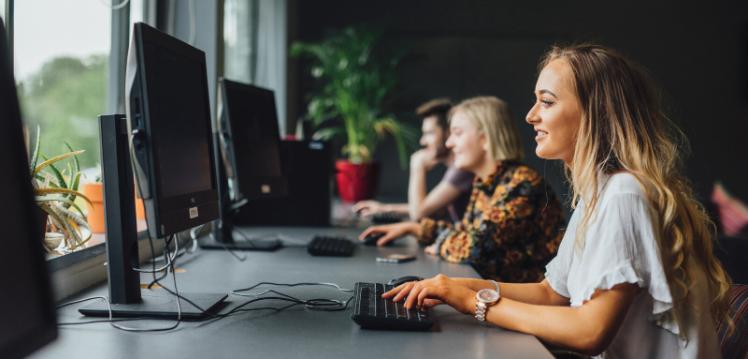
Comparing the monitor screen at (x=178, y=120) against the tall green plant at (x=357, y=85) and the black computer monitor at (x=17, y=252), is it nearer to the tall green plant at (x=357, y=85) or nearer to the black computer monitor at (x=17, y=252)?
the black computer monitor at (x=17, y=252)

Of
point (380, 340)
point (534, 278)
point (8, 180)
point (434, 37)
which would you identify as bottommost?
point (534, 278)

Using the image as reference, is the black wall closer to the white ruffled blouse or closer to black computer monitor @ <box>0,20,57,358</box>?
the white ruffled blouse

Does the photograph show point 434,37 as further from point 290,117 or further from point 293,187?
point 293,187

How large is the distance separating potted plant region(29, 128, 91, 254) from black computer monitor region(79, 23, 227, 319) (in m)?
0.23

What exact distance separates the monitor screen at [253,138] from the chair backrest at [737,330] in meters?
1.35

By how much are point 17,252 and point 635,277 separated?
0.95 metres

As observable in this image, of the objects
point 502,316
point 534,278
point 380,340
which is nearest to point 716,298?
point 502,316

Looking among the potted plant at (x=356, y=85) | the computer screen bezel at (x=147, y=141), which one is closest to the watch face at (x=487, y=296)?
the computer screen bezel at (x=147, y=141)

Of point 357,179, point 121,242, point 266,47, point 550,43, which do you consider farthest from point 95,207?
point 550,43

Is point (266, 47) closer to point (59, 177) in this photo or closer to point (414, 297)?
point (59, 177)

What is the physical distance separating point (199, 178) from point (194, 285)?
0.32 m

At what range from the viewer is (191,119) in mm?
1467

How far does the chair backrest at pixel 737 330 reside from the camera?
1.35 m

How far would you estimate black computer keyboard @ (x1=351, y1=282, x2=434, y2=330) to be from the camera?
1.26 metres
